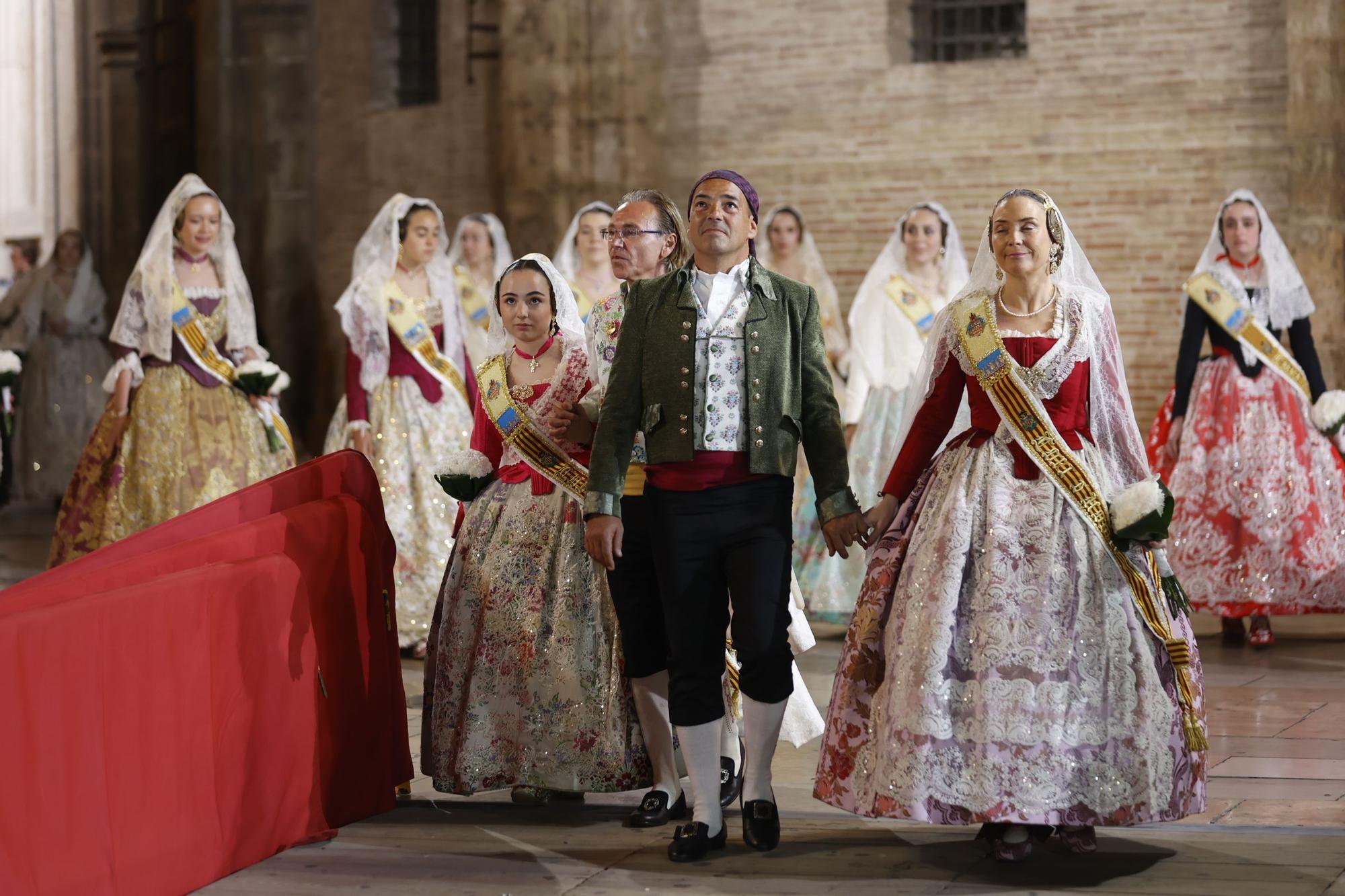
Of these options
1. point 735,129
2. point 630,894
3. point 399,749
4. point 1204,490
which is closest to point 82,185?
point 735,129

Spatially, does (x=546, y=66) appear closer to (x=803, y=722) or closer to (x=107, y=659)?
(x=803, y=722)

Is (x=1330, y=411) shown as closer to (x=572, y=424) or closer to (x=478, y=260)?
(x=572, y=424)

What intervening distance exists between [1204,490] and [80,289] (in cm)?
994

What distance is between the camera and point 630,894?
403cm

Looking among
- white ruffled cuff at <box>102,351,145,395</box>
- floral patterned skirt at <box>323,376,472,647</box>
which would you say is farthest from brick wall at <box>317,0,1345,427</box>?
white ruffled cuff at <box>102,351,145,395</box>

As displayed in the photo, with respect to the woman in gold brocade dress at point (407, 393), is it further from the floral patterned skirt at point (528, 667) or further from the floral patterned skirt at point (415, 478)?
the floral patterned skirt at point (528, 667)

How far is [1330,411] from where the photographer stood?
7.51 metres

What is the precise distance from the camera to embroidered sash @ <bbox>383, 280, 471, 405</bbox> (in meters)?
7.93

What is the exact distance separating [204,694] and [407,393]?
13.1 feet

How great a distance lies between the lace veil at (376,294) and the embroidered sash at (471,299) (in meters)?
2.17

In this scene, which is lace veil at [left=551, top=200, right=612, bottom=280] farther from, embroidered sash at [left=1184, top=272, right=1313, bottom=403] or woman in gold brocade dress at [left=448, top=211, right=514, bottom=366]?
embroidered sash at [left=1184, top=272, right=1313, bottom=403]

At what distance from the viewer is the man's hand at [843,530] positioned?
14.1ft

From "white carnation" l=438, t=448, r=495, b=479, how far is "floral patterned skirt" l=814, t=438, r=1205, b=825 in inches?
49.5

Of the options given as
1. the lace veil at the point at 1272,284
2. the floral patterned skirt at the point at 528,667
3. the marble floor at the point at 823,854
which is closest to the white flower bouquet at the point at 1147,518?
the marble floor at the point at 823,854
